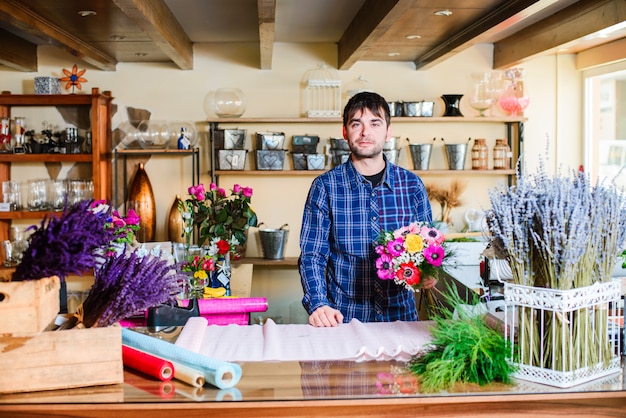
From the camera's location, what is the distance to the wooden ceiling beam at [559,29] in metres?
4.03

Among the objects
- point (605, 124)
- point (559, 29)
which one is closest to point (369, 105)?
point (559, 29)

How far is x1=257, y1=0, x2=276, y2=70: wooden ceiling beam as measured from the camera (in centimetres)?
356

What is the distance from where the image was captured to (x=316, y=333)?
2244 millimetres

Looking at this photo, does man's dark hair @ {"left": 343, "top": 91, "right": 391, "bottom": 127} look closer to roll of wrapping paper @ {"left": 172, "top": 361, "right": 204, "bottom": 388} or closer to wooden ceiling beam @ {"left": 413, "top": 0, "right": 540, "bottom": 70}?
wooden ceiling beam @ {"left": 413, "top": 0, "right": 540, "bottom": 70}

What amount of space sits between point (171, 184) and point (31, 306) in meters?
4.26

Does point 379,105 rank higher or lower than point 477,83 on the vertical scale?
lower

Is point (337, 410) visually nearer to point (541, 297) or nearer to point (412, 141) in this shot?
point (541, 297)

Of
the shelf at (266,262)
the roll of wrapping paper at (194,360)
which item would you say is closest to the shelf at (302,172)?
the shelf at (266,262)

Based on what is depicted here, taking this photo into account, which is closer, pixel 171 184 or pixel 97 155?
pixel 97 155

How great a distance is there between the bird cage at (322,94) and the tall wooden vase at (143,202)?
53.3 inches

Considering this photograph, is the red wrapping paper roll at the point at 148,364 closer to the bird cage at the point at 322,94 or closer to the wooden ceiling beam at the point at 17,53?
the wooden ceiling beam at the point at 17,53

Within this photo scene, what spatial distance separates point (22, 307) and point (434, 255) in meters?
1.26

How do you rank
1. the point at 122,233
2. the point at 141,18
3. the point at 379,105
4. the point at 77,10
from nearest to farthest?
the point at 379,105 → the point at 122,233 → the point at 141,18 → the point at 77,10

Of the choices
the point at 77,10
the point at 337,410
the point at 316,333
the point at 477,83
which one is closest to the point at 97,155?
the point at 77,10
